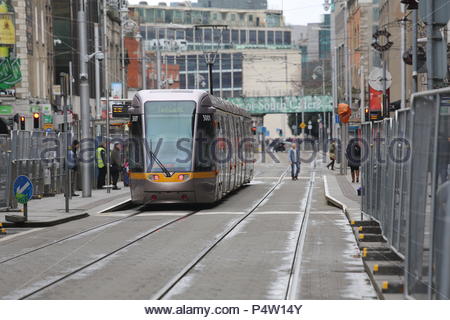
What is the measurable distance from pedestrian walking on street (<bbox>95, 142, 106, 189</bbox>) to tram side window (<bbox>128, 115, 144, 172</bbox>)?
1103 centimetres

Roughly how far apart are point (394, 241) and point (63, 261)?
4.93 m

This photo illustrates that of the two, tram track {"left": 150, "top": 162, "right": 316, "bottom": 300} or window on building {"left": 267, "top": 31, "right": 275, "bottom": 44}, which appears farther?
window on building {"left": 267, "top": 31, "right": 275, "bottom": 44}

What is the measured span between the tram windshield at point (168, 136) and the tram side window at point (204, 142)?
19 cm

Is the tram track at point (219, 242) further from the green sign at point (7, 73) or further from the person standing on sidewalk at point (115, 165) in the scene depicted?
the green sign at point (7, 73)

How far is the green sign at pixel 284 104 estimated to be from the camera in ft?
386

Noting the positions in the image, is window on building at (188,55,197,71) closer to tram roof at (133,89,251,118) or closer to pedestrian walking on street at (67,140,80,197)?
pedestrian walking on street at (67,140,80,197)

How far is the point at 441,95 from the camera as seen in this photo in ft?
29.3

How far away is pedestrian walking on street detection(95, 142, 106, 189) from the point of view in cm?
3828

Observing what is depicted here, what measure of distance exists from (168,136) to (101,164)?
11676 millimetres

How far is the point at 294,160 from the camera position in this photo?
4941 centimetres

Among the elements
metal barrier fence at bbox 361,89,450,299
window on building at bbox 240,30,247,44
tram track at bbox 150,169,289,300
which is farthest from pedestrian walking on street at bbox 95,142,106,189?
window on building at bbox 240,30,247,44

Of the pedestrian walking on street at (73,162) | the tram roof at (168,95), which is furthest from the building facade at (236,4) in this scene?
the tram roof at (168,95)

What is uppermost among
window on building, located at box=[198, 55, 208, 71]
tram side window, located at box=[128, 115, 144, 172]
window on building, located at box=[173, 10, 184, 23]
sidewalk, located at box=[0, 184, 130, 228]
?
window on building, located at box=[173, 10, 184, 23]

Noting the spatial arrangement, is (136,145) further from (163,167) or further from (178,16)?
(178,16)
